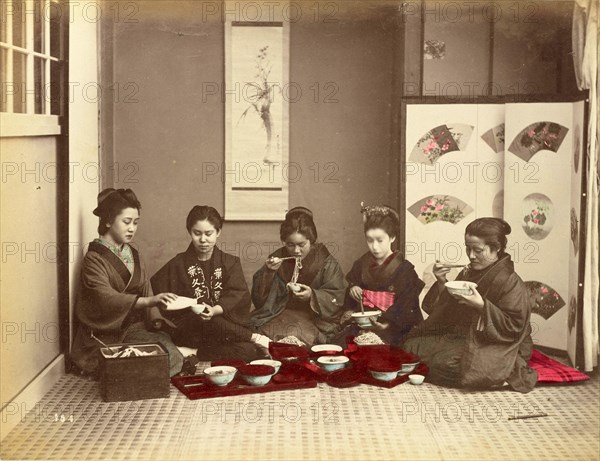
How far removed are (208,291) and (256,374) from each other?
611 millimetres

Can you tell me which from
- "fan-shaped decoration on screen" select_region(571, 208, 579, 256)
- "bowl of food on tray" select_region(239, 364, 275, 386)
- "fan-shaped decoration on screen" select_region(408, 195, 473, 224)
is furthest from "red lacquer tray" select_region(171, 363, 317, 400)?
"fan-shaped decoration on screen" select_region(571, 208, 579, 256)

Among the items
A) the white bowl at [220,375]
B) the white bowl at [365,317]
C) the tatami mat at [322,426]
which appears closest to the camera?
the tatami mat at [322,426]

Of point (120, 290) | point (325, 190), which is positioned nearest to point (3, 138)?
point (120, 290)

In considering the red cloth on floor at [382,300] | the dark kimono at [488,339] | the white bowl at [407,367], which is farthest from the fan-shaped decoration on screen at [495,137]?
the white bowl at [407,367]

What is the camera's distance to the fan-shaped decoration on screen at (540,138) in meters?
4.46

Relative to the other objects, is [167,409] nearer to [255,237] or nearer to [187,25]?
[255,237]

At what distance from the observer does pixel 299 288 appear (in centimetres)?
468

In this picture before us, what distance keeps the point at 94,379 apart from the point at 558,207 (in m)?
2.63

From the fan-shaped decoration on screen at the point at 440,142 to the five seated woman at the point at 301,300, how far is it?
1.20 feet

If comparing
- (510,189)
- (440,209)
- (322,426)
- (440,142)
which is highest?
(440,142)

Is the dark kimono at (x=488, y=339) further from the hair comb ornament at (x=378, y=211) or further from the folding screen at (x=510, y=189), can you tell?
the hair comb ornament at (x=378, y=211)

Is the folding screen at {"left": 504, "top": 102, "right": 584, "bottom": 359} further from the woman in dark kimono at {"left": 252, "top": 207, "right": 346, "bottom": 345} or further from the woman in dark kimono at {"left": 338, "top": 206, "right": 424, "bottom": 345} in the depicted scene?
the woman in dark kimono at {"left": 252, "top": 207, "right": 346, "bottom": 345}

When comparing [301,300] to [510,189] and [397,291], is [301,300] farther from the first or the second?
[510,189]

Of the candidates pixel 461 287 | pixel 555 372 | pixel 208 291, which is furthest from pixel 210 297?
pixel 555 372
